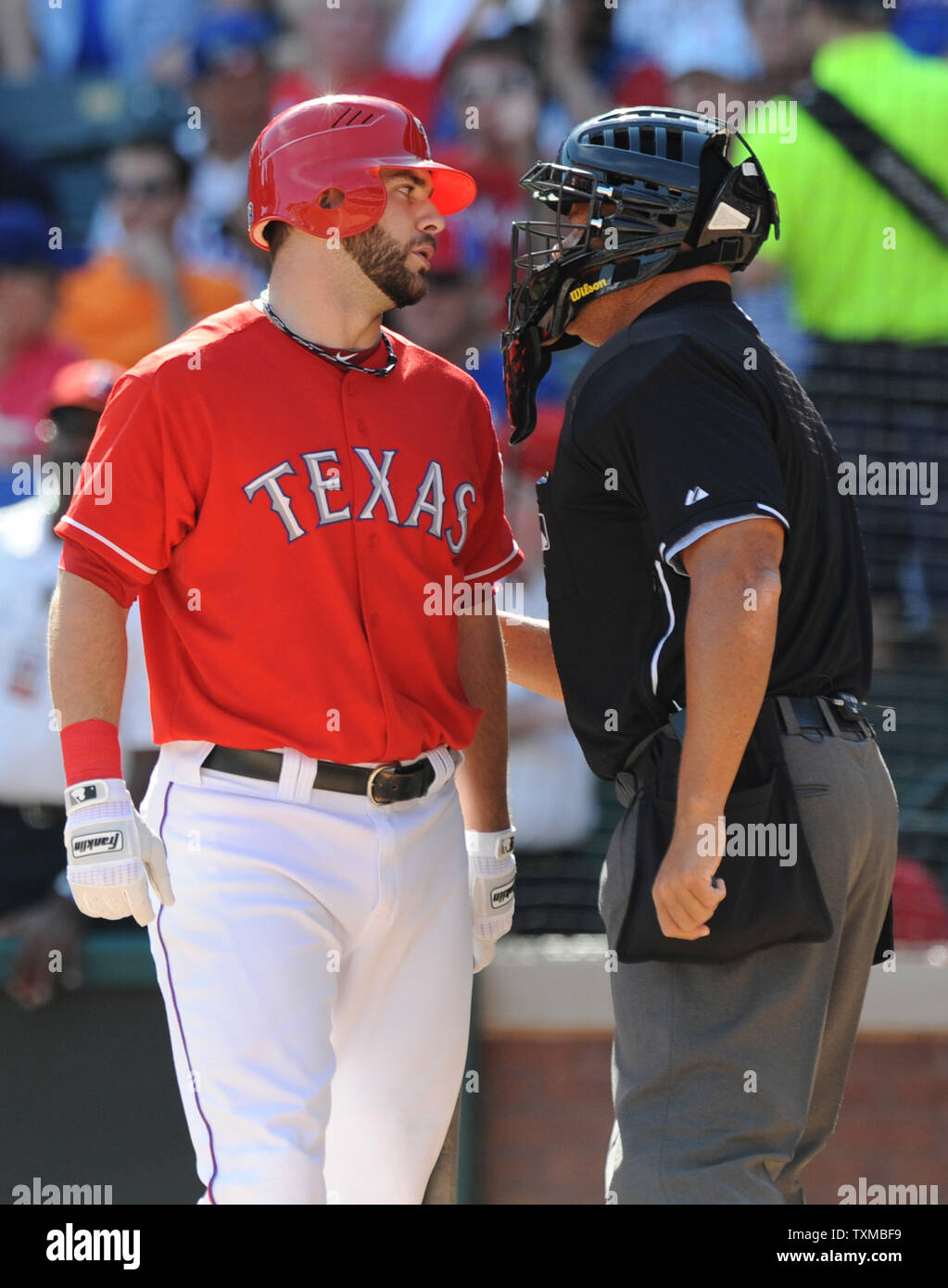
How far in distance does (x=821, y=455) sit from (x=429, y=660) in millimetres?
717

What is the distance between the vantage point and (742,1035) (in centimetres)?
240

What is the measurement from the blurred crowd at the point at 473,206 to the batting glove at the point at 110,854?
183 centimetres

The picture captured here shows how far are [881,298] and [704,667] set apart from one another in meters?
3.02

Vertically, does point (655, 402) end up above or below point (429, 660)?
above

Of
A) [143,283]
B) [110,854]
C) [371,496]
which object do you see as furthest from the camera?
Answer: [143,283]

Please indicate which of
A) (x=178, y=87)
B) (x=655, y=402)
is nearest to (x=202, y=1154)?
(x=655, y=402)

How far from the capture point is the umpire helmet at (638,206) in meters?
2.61

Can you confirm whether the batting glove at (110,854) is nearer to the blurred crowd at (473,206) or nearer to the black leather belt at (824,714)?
the black leather belt at (824,714)

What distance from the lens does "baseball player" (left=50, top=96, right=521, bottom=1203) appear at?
252cm

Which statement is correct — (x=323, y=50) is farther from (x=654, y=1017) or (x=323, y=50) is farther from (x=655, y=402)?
(x=654, y=1017)

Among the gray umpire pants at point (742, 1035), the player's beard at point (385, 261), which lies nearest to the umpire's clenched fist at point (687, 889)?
the gray umpire pants at point (742, 1035)

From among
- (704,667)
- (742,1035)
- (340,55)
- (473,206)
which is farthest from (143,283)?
(742,1035)

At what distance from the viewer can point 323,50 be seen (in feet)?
18.1

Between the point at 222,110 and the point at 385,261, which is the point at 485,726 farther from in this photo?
the point at 222,110
